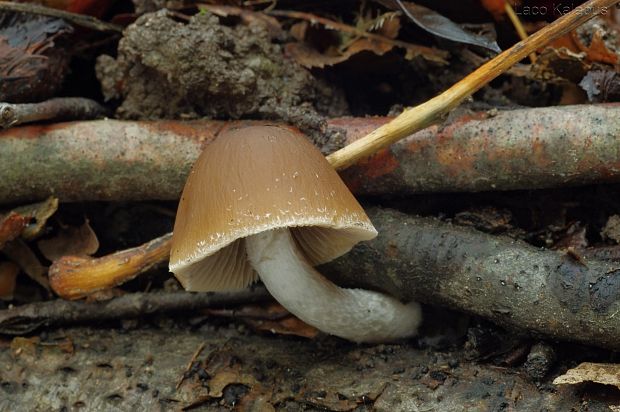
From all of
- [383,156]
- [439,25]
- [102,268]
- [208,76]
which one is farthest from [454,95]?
[102,268]

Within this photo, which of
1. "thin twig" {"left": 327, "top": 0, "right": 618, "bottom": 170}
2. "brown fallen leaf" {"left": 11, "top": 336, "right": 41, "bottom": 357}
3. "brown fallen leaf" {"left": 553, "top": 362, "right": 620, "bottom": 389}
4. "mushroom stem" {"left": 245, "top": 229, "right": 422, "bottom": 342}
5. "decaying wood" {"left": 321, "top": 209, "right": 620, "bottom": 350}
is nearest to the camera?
"brown fallen leaf" {"left": 553, "top": 362, "right": 620, "bottom": 389}

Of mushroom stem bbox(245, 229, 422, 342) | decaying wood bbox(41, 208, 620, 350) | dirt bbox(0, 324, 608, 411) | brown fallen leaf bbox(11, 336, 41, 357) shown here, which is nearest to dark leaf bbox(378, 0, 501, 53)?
decaying wood bbox(41, 208, 620, 350)

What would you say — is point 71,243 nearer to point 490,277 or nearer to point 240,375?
point 240,375

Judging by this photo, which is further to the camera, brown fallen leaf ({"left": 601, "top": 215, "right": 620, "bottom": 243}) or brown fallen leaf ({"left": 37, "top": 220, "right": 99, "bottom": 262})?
brown fallen leaf ({"left": 37, "top": 220, "right": 99, "bottom": 262})

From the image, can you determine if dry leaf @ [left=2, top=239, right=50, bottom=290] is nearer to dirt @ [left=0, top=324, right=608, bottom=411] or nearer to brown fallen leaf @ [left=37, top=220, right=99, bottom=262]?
brown fallen leaf @ [left=37, top=220, right=99, bottom=262]

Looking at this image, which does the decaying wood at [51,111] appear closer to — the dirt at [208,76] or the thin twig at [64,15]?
the dirt at [208,76]
